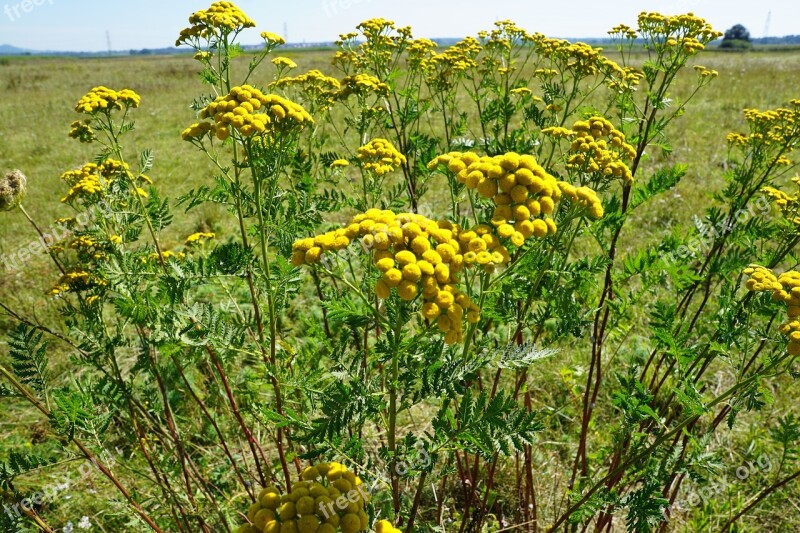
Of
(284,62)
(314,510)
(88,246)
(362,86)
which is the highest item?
(284,62)

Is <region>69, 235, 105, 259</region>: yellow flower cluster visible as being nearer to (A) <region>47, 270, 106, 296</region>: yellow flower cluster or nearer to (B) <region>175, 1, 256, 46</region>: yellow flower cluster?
(A) <region>47, 270, 106, 296</region>: yellow flower cluster

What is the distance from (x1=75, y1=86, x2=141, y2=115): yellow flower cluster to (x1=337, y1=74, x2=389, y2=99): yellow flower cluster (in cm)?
141

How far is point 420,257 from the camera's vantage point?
1.74m

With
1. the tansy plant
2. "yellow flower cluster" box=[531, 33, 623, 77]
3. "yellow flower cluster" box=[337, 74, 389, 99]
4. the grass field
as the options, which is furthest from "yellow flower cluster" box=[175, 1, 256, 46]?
the grass field

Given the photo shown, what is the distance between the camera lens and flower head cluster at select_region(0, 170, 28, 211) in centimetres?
268

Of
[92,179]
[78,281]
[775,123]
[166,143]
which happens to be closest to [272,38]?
[92,179]

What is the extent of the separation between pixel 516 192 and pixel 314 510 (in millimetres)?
1295

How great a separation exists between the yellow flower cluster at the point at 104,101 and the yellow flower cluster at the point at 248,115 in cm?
81

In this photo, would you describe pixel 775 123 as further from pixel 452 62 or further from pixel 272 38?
pixel 272 38

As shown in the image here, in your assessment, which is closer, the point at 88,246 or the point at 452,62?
the point at 88,246

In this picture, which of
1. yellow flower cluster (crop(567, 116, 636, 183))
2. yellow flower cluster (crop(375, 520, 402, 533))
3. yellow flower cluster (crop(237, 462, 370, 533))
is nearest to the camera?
yellow flower cluster (crop(237, 462, 370, 533))

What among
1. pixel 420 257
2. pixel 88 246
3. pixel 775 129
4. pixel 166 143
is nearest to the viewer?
pixel 420 257

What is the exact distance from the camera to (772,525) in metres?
3.34

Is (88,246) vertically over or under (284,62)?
under
